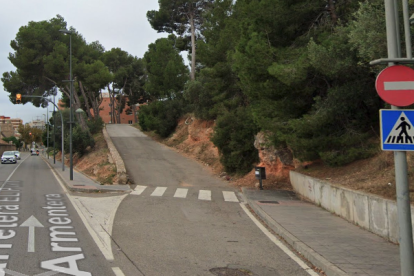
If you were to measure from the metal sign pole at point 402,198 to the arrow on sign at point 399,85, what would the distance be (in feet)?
0.96

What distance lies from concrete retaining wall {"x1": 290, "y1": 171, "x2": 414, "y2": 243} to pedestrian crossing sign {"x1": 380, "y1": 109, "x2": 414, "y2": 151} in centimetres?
281

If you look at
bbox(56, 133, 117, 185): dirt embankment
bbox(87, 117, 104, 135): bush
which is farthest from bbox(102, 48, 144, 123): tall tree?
bbox(56, 133, 117, 185): dirt embankment

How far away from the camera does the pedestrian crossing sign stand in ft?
17.4

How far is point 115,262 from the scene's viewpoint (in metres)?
6.84

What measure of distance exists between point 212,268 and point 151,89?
3800cm

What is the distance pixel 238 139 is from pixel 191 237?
14.4 meters

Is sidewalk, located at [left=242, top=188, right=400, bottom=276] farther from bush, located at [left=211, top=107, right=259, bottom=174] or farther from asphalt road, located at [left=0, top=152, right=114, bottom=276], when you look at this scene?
bush, located at [left=211, top=107, right=259, bottom=174]

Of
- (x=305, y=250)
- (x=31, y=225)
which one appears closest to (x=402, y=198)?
(x=305, y=250)

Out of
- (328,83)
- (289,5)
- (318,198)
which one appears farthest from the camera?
(289,5)

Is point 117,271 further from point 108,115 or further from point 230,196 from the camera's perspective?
point 108,115

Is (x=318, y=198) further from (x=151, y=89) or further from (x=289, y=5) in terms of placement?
(x=151, y=89)

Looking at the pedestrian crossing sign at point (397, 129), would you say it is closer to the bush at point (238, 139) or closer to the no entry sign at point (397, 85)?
the no entry sign at point (397, 85)

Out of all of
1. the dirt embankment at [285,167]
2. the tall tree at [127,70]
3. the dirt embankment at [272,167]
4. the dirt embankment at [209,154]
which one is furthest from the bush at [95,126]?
the tall tree at [127,70]

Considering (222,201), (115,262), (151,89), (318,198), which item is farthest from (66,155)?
(115,262)
